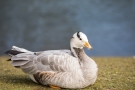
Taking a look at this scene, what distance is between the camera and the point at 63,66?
3.77 meters

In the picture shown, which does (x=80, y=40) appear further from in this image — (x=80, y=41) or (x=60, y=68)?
(x=60, y=68)

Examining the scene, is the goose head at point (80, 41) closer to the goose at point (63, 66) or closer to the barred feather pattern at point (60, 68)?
the goose at point (63, 66)

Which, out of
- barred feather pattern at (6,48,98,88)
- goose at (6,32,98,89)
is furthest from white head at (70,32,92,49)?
barred feather pattern at (6,48,98,88)

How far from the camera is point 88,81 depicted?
3.83m

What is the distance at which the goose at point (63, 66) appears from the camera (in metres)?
3.75

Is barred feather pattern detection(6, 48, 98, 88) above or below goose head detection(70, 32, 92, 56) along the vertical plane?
below

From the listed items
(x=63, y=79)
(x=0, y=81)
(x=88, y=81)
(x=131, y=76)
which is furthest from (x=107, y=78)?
(x=0, y=81)

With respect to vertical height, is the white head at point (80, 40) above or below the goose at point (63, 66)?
above

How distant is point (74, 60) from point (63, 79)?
1.25 feet

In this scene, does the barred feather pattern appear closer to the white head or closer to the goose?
the goose

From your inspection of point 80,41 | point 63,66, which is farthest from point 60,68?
point 80,41

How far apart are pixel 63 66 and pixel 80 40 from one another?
1.82ft

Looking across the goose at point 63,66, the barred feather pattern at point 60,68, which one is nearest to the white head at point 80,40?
the goose at point 63,66

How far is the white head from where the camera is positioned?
391cm
